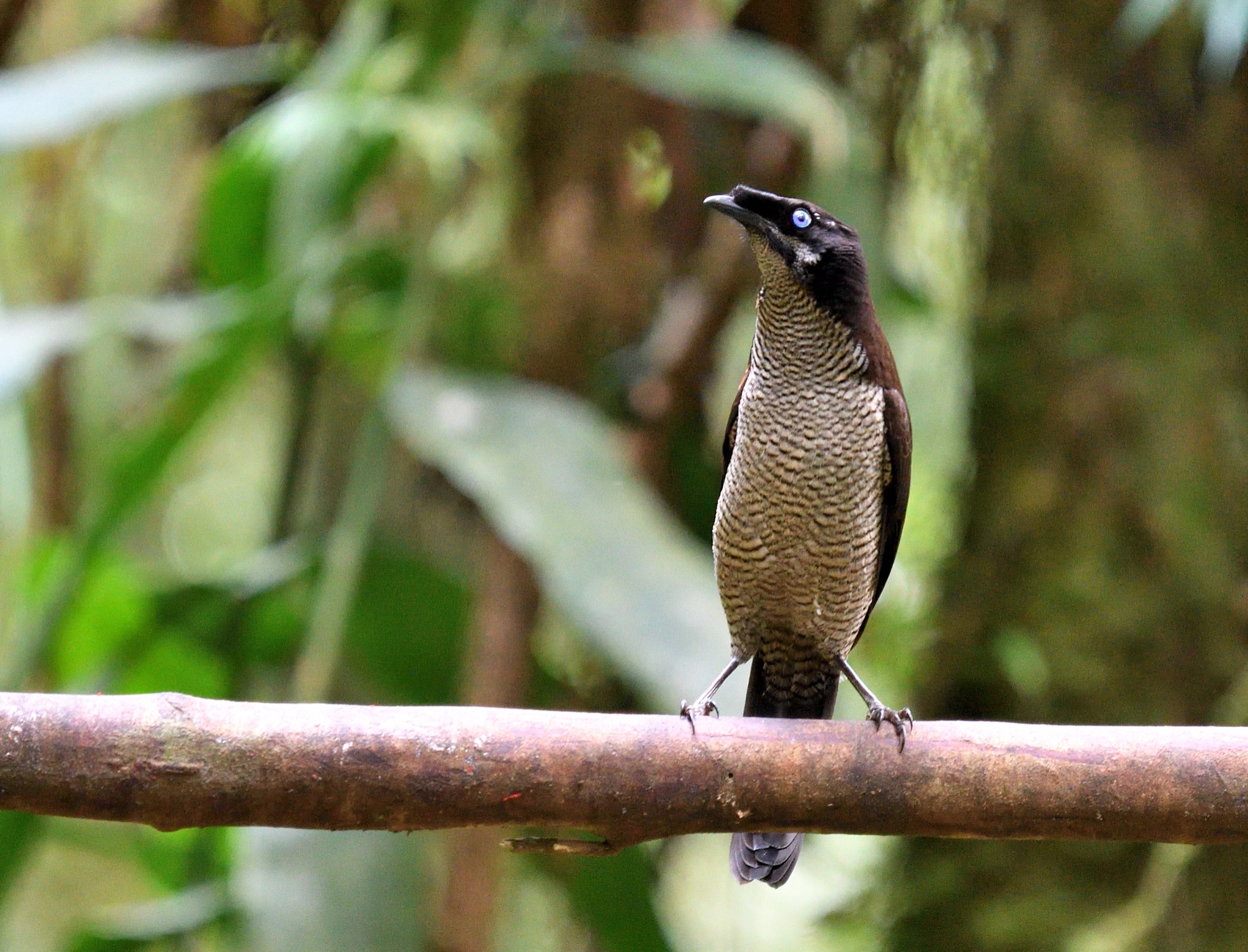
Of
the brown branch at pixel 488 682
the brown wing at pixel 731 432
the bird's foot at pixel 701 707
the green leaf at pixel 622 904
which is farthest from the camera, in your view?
the brown branch at pixel 488 682

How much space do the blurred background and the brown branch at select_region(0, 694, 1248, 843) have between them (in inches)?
34.9

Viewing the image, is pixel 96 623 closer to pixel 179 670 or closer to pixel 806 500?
pixel 179 670

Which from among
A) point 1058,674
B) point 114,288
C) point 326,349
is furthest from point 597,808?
point 114,288

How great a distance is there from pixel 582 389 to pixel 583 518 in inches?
52.3

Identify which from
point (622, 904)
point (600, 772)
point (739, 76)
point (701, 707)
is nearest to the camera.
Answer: point (600, 772)

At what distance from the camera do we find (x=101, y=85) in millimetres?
3924

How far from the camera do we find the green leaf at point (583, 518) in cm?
298

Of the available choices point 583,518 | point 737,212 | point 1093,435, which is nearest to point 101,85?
point 583,518

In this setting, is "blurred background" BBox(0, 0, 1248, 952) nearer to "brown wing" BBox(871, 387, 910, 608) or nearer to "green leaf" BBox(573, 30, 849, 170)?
"green leaf" BBox(573, 30, 849, 170)

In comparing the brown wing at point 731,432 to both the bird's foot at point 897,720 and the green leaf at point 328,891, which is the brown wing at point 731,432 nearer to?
the bird's foot at point 897,720

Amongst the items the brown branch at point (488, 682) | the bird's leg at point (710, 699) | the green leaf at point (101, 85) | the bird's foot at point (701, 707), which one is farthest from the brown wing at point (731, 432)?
the green leaf at point (101, 85)

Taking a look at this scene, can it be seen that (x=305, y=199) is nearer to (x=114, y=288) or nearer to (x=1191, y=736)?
(x=114, y=288)

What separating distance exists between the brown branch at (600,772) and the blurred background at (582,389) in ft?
2.91

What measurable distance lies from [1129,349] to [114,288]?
10.4 feet
